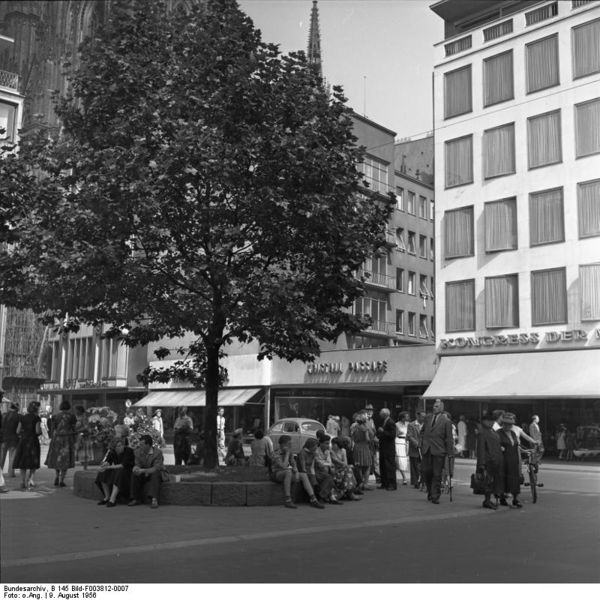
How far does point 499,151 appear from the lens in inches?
1315

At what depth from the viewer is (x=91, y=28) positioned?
11.5 m

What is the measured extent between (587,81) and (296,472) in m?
20.5

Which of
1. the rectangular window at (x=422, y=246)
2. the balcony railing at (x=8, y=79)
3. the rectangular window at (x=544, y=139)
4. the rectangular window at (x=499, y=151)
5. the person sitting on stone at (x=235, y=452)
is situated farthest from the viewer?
the rectangular window at (x=422, y=246)

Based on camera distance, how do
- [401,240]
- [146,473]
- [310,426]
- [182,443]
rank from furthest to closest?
[401,240]
[310,426]
[182,443]
[146,473]

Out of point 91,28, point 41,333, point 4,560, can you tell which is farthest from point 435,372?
point 4,560

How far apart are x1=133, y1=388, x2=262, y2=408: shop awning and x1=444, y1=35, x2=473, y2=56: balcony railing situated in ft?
64.6

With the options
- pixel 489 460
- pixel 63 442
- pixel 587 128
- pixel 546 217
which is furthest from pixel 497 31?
pixel 63 442

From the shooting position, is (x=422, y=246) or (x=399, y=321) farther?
(x=422, y=246)

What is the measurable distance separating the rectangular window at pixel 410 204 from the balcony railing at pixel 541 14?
1982cm

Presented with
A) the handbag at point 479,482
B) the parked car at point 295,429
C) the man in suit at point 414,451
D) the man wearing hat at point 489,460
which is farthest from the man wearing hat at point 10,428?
the parked car at point 295,429

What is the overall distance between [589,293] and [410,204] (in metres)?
22.4

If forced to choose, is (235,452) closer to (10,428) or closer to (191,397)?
(10,428)

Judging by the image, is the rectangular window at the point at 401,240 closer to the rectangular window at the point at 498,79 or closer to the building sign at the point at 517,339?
the building sign at the point at 517,339

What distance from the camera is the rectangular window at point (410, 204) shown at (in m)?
51.3
